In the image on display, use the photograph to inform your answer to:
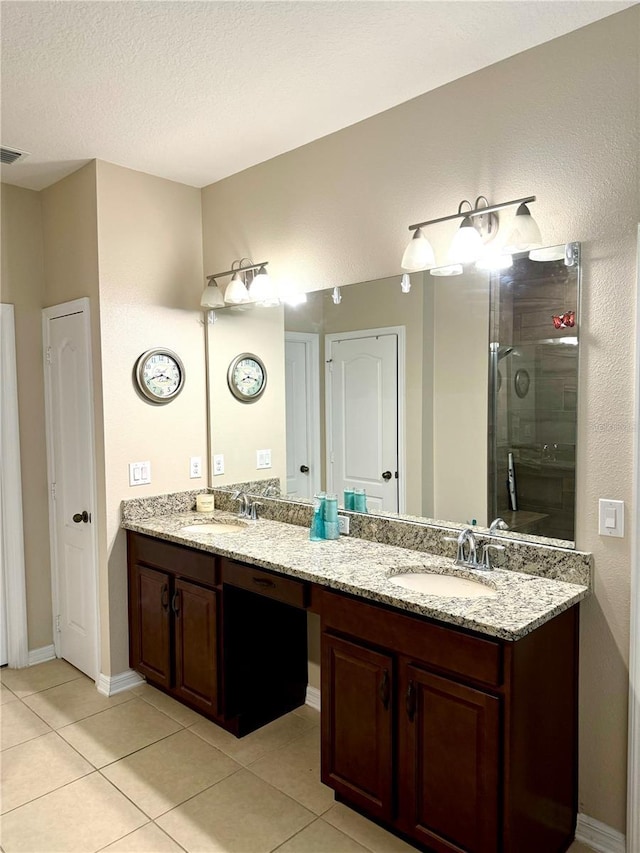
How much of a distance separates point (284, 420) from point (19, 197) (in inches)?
78.6

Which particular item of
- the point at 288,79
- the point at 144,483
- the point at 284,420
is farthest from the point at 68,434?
the point at 288,79

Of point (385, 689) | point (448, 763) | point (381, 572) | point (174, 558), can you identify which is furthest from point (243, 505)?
point (448, 763)

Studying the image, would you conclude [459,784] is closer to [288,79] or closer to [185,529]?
[185,529]

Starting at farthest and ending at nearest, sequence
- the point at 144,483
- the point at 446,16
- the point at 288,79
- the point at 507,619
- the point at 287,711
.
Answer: the point at 144,483 → the point at 287,711 → the point at 288,79 → the point at 446,16 → the point at 507,619

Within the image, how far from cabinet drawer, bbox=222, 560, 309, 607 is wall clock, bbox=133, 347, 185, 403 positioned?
1117 millimetres

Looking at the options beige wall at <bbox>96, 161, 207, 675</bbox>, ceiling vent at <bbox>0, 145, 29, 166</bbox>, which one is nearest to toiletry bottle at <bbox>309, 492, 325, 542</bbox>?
beige wall at <bbox>96, 161, 207, 675</bbox>

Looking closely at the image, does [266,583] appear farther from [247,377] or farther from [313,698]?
[247,377]

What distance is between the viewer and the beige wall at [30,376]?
3410 millimetres

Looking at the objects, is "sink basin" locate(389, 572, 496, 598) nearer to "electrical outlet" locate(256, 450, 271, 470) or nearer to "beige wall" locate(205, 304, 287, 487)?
"beige wall" locate(205, 304, 287, 487)

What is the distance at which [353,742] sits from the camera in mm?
2129

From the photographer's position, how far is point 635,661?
1931 millimetres

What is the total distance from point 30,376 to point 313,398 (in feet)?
5.68

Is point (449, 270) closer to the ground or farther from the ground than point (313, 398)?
farther from the ground

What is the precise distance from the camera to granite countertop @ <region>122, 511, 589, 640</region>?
5.82 feet
